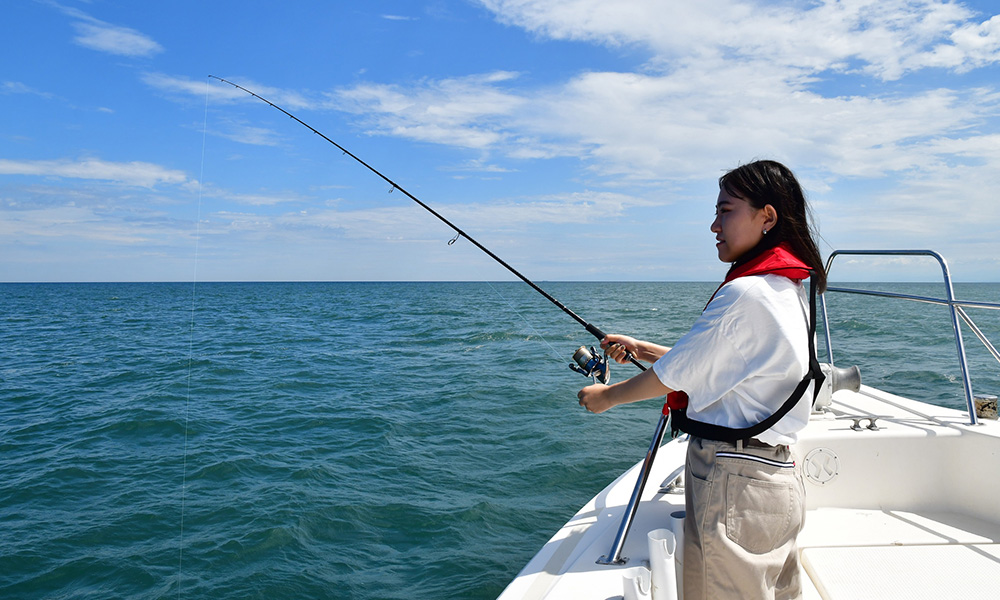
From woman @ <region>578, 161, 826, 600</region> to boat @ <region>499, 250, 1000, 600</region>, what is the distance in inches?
6.5

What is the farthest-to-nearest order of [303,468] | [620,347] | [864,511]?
[303,468] → [864,511] → [620,347]

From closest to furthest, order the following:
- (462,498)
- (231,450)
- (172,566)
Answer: (172,566) → (462,498) → (231,450)

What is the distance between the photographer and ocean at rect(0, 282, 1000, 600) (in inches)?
170

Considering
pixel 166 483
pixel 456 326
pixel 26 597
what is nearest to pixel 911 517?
pixel 26 597

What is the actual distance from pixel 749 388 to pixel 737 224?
415mm

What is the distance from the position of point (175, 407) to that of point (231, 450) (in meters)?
2.80

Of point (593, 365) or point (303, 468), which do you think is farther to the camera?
point (303, 468)

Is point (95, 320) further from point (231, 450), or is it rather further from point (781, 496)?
point (781, 496)

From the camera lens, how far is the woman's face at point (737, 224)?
4.96ft

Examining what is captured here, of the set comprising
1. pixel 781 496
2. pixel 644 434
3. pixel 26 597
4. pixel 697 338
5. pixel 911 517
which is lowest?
pixel 26 597

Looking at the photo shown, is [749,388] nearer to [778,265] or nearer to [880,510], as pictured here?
[778,265]

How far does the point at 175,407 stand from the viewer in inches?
354

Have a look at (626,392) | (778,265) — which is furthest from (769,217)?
(626,392)

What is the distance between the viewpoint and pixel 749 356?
137cm
